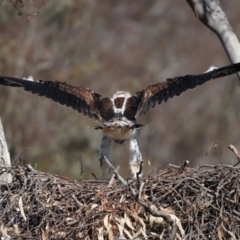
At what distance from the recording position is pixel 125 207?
25.2 feet

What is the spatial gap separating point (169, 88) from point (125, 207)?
2.09 m

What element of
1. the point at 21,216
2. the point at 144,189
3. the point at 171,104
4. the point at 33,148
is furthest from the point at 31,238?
the point at 171,104

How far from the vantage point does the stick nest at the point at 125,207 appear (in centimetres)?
757

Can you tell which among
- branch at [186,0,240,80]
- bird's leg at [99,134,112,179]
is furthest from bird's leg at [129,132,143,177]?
branch at [186,0,240,80]

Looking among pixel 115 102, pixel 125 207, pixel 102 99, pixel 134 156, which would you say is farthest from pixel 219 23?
pixel 125 207

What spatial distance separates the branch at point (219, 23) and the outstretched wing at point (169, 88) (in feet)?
0.82

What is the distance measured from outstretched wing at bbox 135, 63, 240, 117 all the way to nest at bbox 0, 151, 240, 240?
4.70 ft

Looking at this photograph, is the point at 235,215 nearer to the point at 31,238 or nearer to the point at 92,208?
the point at 92,208

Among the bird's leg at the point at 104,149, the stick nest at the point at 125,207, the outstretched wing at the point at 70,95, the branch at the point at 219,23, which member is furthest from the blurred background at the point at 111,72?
the stick nest at the point at 125,207

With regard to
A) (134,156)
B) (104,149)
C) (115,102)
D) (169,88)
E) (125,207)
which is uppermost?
(115,102)

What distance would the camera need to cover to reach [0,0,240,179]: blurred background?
2002 cm

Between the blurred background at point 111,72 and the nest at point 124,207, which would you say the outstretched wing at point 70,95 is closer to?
the blurred background at point 111,72

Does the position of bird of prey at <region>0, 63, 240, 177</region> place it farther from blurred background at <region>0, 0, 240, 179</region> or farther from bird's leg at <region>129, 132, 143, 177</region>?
blurred background at <region>0, 0, 240, 179</region>

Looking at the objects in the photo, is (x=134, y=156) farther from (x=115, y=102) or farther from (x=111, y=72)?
(x=111, y=72)
